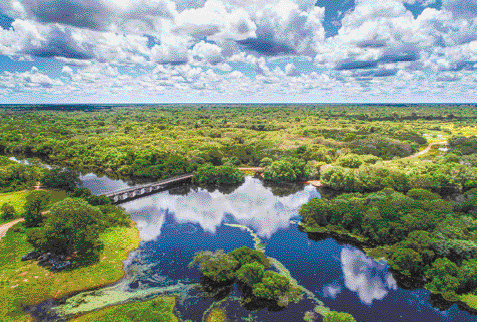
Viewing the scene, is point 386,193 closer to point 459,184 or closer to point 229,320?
point 459,184

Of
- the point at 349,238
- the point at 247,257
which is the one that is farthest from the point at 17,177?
the point at 349,238

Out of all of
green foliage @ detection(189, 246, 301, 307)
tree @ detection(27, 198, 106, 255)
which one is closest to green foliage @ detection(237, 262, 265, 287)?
green foliage @ detection(189, 246, 301, 307)

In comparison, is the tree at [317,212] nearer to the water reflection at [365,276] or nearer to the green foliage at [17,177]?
the water reflection at [365,276]

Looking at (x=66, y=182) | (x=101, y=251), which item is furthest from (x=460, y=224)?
(x=66, y=182)

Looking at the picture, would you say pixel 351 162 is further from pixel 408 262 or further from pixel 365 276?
pixel 365 276

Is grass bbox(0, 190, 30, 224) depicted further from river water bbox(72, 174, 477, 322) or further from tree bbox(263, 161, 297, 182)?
tree bbox(263, 161, 297, 182)
